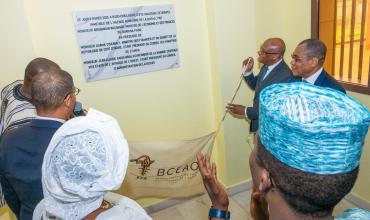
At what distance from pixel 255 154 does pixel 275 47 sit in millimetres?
1793

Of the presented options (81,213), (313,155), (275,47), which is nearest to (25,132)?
(81,213)

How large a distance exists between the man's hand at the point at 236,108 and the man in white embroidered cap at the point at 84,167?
1.83 metres

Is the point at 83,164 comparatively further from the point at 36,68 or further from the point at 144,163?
the point at 144,163

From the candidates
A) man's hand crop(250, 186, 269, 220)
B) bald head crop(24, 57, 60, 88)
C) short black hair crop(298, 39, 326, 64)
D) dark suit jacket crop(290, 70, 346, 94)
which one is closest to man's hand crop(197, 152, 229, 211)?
man's hand crop(250, 186, 269, 220)

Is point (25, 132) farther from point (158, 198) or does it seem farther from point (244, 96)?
point (244, 96)

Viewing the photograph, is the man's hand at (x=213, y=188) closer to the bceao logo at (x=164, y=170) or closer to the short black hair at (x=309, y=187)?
the short black hair at (x=309, y=187)

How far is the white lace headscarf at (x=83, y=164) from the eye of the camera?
949 mm

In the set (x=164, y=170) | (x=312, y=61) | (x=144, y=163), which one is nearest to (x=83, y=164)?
(x=144, y=163)

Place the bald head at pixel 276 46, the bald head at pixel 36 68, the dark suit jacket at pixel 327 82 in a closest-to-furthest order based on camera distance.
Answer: the bald head at pixel 36 68, the dark suit jacket at pixel 327 82, the bald head at pixel 276 46

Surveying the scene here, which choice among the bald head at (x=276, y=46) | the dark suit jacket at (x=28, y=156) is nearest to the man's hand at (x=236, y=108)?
the bald head at (x=276, y=46)

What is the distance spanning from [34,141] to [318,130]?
1232 millimetres

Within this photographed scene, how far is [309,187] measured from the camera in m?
0.76

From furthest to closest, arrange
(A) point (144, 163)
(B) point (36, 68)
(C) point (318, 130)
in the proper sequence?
(A) point (144, 163), (B) point (36, 68), (C) point (318, 130)

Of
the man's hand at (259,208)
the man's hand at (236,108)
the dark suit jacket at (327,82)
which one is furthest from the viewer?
the man's hand at (236,108)
